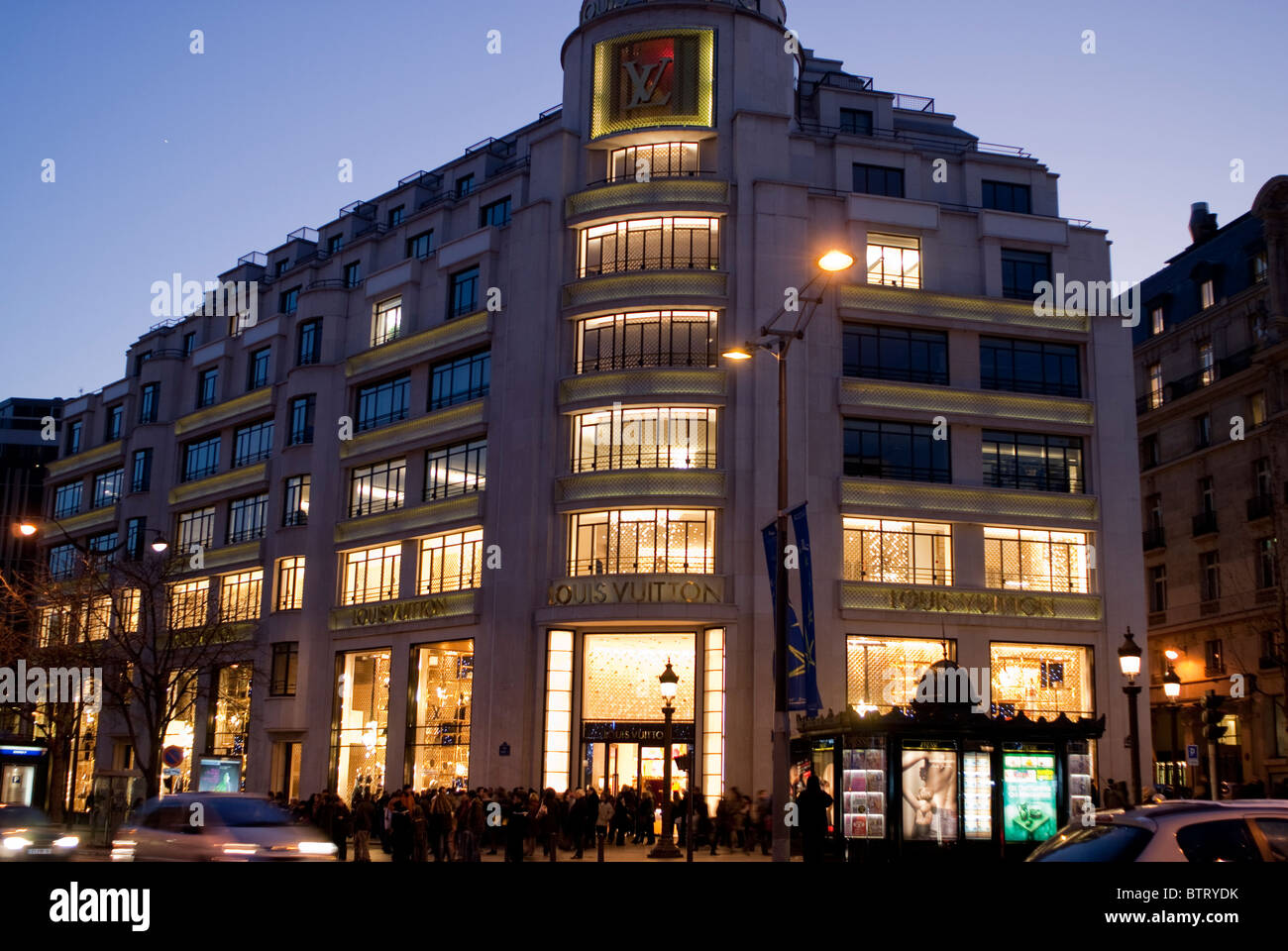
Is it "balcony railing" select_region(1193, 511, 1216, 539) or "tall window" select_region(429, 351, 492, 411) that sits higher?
"tall window" select_region(429, 351, 492, 411)

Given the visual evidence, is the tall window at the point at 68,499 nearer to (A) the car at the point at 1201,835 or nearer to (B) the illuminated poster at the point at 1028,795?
(B) the illuminated poster at the point at 1028,795

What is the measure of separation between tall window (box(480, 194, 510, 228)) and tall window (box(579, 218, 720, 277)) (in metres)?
6.12

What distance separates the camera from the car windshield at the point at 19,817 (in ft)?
75.1

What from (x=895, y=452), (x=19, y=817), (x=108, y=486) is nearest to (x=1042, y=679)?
(x=895, y=452)

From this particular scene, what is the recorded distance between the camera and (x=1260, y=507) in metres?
56.4

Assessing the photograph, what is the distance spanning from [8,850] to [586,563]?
25.5 m

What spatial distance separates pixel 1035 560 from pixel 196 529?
39.7 m

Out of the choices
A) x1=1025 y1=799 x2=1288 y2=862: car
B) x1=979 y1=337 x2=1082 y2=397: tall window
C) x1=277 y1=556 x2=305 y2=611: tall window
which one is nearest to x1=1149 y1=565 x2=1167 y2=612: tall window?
x1=979 y1=337 x2=1082 y2=397: tall window

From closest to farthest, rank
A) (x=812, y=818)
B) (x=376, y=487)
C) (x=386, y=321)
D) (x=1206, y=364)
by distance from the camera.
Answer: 1. (x=812, y=818)
2. (x=376, y=487)
3. (x=386, y=321)
4. (x=1206, y=364)

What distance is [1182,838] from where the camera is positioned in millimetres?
8703

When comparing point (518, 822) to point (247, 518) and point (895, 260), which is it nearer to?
point (895, 260)

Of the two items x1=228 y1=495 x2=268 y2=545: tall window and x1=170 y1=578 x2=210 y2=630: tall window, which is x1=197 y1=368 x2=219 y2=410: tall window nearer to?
x1=228 y1=495 x2=268 y2=545: tall window

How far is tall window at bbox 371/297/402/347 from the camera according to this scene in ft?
184

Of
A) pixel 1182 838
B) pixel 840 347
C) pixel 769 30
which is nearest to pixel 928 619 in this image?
pixel 840 347
